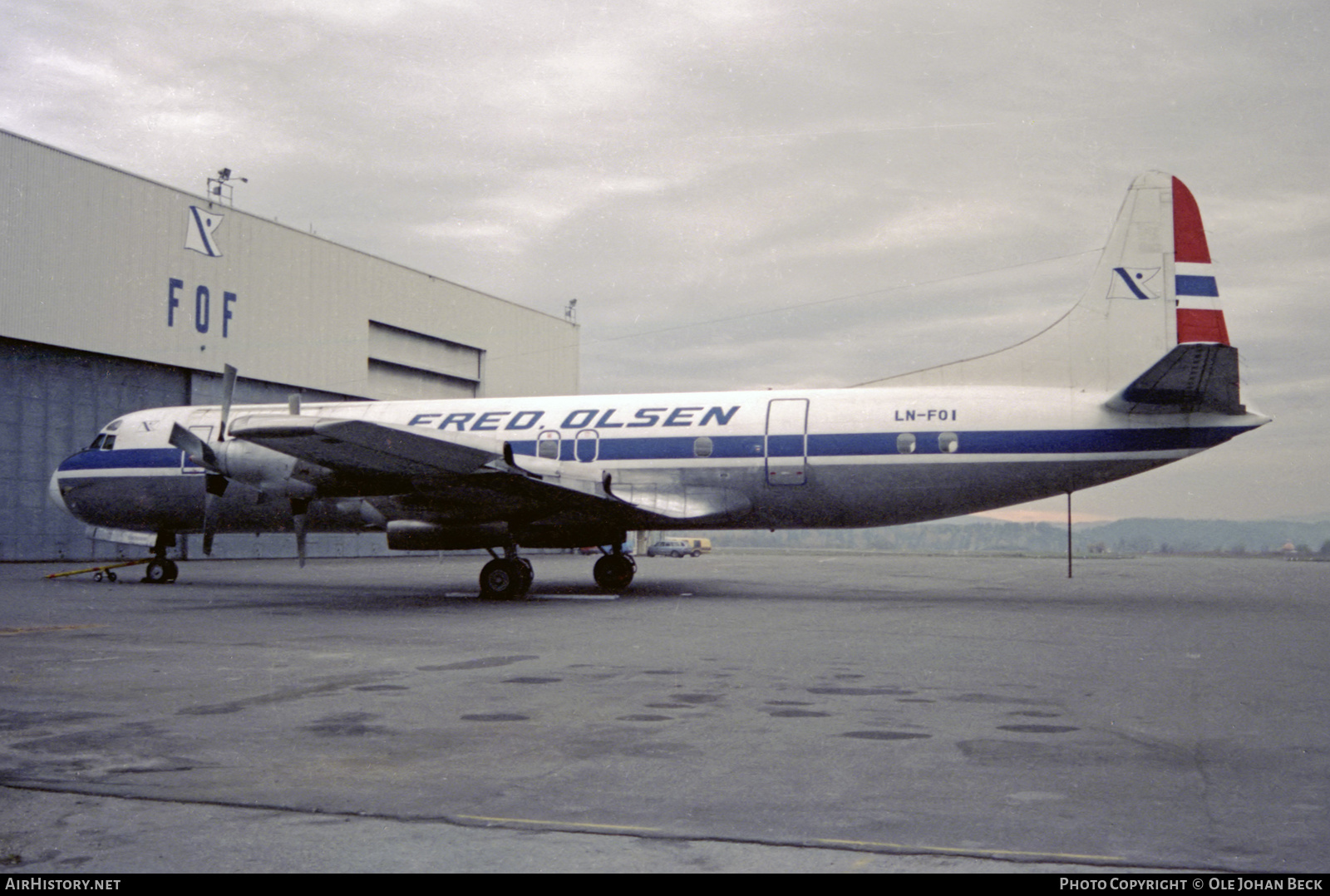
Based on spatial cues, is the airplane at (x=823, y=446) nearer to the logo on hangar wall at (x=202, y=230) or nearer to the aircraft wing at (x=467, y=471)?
the aircraft wing at (x=467, y=471)

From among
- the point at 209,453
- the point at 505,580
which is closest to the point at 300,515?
the point at 209,453

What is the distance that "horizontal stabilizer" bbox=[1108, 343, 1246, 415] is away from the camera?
15.9 m

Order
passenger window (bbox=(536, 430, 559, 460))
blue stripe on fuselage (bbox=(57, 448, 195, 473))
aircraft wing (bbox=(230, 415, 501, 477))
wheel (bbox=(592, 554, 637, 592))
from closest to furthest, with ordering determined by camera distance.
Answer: aircraft wing (bbox=(230, 415, 501, 477)) → passenger window (bbox=(536, 430, 559, 460)) → wheel (bbox=(592, 554, 637, 592)) → blue stripe on fuselage (bbox=(57, 448, 195, 473))

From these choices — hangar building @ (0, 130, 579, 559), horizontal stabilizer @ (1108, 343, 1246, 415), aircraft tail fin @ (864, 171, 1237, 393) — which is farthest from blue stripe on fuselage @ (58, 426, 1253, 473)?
hangar building @ (0, 130, 579, 559)

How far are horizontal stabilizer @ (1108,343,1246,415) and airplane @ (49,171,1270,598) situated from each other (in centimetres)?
4

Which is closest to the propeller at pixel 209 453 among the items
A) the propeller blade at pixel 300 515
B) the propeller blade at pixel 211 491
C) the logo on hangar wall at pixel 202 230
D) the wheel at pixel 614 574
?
the propeller blade at pixel 211 491

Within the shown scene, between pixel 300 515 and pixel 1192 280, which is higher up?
pixel 1192 280

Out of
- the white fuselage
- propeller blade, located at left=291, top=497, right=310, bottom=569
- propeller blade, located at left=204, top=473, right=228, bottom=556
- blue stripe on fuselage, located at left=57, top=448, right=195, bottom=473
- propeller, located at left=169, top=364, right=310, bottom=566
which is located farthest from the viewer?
blue stripe on fuselage, located at left=57, top=448, right=195, bottom=473

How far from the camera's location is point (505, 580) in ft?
64.0

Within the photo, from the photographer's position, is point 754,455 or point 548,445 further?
point 548,445

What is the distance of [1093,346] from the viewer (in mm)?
18656

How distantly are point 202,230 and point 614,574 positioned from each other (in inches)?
1091

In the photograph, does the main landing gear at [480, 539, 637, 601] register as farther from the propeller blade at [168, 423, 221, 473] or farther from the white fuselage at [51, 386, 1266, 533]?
the propeller blade at [168, 423, 221, 473]

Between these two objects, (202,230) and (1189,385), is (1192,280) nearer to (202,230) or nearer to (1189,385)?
(1189,385)
